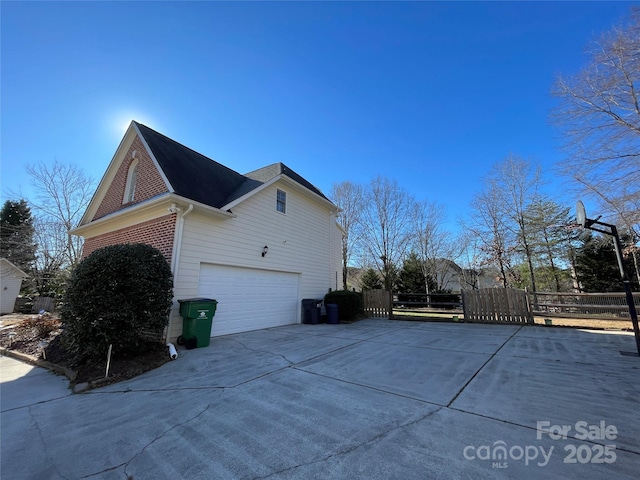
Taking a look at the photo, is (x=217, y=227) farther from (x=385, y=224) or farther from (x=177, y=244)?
(x=385, y=224)

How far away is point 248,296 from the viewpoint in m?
8.52

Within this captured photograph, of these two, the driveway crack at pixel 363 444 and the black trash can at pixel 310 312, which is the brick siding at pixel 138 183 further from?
the driveway crack at pixel 363 444

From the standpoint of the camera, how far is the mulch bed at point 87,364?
427 cm

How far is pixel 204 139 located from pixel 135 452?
1109 cm

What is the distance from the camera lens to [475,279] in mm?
20391

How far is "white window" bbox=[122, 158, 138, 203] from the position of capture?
9398mm

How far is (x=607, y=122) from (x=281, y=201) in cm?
1112

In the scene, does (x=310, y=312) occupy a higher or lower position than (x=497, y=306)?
lower

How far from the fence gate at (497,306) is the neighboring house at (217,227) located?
623 centimetres

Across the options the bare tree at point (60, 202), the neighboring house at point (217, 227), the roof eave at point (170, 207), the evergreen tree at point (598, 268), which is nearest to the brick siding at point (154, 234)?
the neighboring house at point (217, 227)

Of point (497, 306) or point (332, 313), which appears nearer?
point (497, 306)

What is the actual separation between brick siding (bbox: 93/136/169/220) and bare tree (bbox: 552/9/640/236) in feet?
42.7

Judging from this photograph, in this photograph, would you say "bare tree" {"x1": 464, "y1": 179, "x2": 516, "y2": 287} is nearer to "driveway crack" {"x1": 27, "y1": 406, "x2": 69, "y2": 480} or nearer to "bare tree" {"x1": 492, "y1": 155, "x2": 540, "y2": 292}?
"bare tree" {"x1": 492, "y1": 155, "x2": 540, "y2": 292}

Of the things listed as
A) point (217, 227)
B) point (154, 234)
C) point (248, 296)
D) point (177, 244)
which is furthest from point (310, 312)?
point (154, 234)
